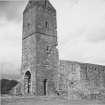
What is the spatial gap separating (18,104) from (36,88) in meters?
8.14

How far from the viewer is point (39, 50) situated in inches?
919

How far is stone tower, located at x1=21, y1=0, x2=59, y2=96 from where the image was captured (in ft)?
75.2

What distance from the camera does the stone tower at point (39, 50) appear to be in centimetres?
2292

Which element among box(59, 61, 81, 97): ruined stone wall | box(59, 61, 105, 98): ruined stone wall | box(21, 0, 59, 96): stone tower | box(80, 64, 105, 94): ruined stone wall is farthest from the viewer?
box(80, 64, 105, 94): ruined stone wall

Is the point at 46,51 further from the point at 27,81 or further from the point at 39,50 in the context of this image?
the point at 27,81

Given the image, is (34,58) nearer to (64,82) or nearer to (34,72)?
(34,72)

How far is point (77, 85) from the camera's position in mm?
23422

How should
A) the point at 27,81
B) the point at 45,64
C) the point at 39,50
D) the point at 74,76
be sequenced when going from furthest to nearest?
the point at 27,81, the point at 74,76, the point at 45,64, the point at 39,50

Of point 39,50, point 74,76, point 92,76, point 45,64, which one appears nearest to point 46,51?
point 39,50

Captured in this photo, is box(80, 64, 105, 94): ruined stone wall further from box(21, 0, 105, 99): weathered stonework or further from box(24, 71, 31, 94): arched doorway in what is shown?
box(24, 71, 31, 94): arched doorway

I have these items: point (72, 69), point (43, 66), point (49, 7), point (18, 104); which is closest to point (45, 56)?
point (43, 66)

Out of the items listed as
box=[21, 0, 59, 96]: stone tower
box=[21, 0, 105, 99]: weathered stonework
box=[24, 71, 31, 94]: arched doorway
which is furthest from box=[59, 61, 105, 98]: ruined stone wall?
box=[24, 71, 31, 94]: arched doorway

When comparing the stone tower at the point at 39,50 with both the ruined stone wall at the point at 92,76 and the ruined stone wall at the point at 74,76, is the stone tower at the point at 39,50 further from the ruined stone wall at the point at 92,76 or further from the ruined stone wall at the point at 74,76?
the ruined stone wall at the point at 92,76

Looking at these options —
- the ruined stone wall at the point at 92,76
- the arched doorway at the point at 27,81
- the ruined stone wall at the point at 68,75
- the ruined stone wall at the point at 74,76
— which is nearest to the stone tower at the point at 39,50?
the arched doorway at the point at 27,81
